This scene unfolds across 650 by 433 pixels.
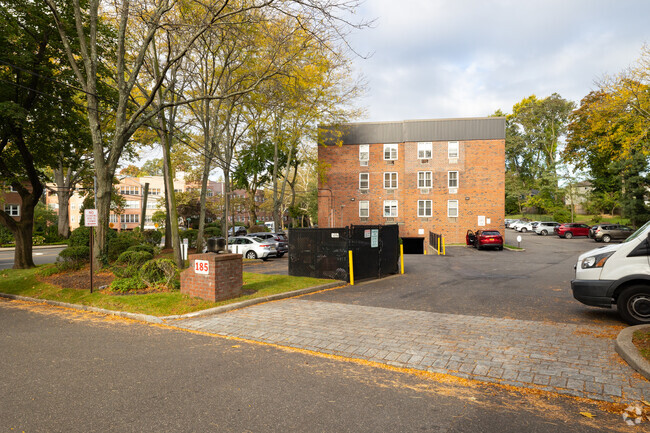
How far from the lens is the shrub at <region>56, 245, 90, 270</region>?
14331 millimetres

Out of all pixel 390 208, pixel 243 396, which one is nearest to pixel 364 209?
pixel 390 208

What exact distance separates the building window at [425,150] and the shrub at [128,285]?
32.6 meters

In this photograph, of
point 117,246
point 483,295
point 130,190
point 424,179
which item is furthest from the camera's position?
point 130,190

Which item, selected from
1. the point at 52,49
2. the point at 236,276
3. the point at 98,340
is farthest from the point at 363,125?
the point at 98,340

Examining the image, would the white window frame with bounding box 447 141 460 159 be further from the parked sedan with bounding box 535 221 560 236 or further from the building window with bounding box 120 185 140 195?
the building window with bounding box 120 185 140 195

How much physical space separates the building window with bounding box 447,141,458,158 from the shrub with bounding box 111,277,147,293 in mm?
33377

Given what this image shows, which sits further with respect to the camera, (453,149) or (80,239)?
(453,149)

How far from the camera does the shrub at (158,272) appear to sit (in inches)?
434

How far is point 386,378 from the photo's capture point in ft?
16.0

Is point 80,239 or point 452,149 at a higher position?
point 452,149

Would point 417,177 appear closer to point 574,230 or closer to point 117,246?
point 574,230

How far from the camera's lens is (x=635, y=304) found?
6996mm

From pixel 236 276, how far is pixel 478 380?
257 inches

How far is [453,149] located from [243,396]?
123 ft
